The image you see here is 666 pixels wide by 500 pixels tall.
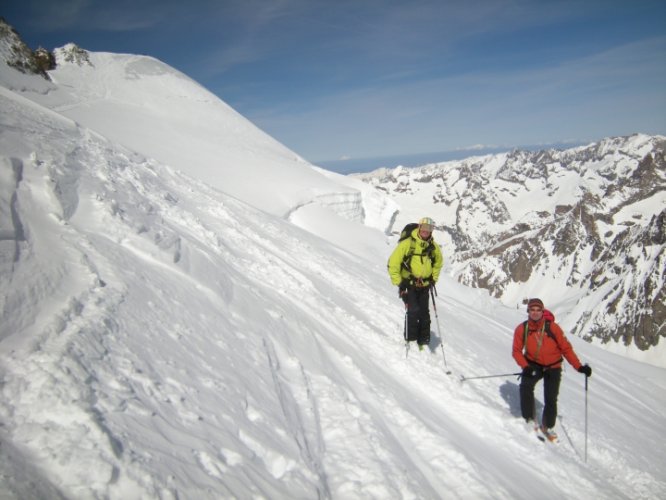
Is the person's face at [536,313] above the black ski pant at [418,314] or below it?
above

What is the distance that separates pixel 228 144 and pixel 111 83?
12976 mm

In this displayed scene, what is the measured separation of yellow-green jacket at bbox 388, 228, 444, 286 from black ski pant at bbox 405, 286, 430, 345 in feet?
0.89

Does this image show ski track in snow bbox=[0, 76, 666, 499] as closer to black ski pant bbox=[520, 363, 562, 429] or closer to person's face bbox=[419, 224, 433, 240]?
black ski pant bbox=[520, 363, 562, 429]

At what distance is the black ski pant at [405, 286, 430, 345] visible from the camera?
9.18 metres

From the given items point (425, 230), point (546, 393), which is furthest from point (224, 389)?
point (546, 393)

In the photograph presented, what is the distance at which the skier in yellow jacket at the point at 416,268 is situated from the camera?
907 cm

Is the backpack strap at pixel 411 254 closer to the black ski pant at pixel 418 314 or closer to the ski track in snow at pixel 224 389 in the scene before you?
the black ski pant at pixel 418 314

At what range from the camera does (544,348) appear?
7.40m

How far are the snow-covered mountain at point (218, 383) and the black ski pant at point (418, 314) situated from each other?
51 cm

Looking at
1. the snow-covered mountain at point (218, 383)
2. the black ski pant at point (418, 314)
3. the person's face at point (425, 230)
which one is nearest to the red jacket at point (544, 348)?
the snow-covered mountain at point (218, 383)

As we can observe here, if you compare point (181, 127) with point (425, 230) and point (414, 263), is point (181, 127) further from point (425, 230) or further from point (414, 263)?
point (414, 263)

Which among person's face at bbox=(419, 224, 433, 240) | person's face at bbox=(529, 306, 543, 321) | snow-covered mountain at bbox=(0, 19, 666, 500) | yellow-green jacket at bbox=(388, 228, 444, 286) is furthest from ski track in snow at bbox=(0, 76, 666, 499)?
person's face at bbox=(419, 224, 433, 240)

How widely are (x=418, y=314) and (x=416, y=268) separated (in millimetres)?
1106

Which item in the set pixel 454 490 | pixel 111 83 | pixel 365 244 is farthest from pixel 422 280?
pixel 111 83
